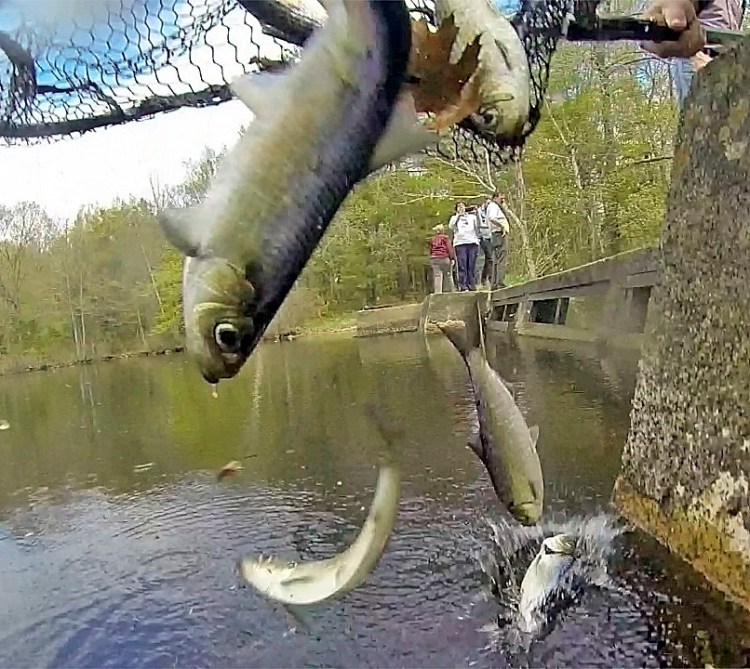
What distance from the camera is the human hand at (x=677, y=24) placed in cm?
193

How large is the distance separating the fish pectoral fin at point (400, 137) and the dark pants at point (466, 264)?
241cm

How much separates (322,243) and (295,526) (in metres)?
2.98

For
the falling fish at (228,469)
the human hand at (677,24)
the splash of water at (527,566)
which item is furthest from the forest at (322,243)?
the splash of water at (527,566)

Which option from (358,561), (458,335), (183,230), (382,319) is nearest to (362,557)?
(358,561)

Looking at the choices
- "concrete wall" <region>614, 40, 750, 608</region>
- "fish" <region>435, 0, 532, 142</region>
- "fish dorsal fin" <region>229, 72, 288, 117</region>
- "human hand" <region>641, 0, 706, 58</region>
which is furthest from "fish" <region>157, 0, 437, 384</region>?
"concrete wall" <region>614, 40, 750, 608</region>

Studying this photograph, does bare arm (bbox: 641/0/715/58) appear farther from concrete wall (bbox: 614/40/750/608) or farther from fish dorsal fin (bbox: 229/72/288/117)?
fish dorsal fin (bbox: 229/72/288/117)

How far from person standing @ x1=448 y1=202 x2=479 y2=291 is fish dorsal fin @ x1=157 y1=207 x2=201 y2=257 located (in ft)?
8.03

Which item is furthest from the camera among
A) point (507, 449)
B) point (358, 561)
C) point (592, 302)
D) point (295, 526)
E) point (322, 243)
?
point (592, 302)

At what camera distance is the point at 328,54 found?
3.43ft

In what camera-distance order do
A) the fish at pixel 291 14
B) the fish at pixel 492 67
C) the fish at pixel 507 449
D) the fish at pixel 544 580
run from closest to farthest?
the fish at pixel 492 67
the fish at pixel 291 14
the fish at pixel 507 449
the fish at pixel 544 580

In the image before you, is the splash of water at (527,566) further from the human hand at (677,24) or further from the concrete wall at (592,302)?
the concrete wall at (592,302)

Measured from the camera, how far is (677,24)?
6.40ft

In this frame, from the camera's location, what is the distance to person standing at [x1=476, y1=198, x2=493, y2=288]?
3.53 metres

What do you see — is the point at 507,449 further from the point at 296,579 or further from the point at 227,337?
the point at 227,337
